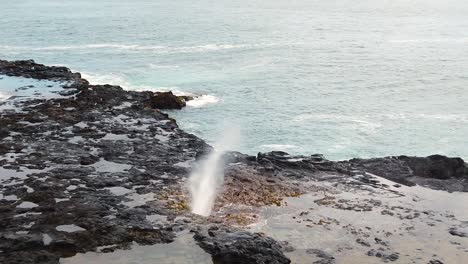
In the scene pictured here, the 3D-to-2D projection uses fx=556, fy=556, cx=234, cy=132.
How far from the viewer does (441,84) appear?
59062 millimetres

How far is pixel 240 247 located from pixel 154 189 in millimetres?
7799

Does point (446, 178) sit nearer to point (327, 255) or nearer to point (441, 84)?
point (327, 255)

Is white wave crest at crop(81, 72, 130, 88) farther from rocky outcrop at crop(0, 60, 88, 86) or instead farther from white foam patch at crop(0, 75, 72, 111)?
white foam patch at crop(0, 75, 72, 111)

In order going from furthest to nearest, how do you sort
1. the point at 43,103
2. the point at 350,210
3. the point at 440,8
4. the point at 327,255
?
the point at 440,8, the point at 43,103, the point at 350,210, the point at 327,255

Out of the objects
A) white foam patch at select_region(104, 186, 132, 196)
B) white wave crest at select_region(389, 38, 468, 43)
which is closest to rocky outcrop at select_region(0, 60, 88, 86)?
white foam patch at select_region(104, 186, 132, 196)

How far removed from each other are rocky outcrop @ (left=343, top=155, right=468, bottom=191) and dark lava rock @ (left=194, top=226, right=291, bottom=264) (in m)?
11.7

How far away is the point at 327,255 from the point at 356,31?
86.9 m

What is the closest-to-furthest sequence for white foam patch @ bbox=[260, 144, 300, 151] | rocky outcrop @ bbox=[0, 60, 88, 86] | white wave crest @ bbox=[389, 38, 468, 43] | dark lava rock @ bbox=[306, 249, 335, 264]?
1. dark lava rock @ bbox=[306, 249, 335, 264]
2. white foam patch @ bbox=[260, 144, 300, 151]
3. rocky outcrop @ bbox=[0, 60, 88, 86]
4. white wave crest @ bbox=[389, 38, 468, 43]

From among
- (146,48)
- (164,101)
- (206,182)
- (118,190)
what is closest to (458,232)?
(206,182)

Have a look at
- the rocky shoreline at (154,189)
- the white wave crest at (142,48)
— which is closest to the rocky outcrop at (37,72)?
the rocky shoreline at (154,189)

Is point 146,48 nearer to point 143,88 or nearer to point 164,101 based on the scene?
point 143,88

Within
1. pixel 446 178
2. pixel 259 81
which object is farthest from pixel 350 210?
pixel 259 81

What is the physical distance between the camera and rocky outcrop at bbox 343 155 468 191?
3055 centimetres

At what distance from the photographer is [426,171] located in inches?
1251
